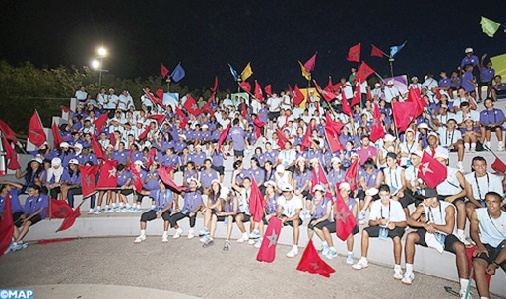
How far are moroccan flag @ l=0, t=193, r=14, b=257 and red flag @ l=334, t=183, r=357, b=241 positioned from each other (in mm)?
7944

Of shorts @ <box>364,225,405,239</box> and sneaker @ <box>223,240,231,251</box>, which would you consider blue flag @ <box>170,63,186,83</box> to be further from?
shorts @ <box>364,225,405,239</box>

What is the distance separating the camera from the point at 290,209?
6.86 metres

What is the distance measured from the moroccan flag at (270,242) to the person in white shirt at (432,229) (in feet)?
8.38

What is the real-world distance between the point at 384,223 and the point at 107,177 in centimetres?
827

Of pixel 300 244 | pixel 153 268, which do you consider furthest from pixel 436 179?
pixel 153 268

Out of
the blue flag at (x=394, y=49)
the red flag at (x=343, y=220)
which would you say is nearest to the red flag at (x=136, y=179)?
the red flag at (x=343, y=220)

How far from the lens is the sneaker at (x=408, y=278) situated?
15.5 feet

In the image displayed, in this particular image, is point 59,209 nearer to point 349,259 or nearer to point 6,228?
point 6,228

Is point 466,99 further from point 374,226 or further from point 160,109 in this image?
point 160,109

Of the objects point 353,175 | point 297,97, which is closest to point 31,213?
point 353,175

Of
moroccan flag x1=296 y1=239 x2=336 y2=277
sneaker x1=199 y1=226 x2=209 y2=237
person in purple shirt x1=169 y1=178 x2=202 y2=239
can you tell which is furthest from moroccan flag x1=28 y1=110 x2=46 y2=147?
moroccan flag x1=296 y1=239 x2=336 y2=277

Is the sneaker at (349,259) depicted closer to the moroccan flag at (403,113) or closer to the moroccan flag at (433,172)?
the moroccan flag at (433,172)

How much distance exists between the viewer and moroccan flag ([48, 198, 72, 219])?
26.0 feet

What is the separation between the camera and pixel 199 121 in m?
12.9
